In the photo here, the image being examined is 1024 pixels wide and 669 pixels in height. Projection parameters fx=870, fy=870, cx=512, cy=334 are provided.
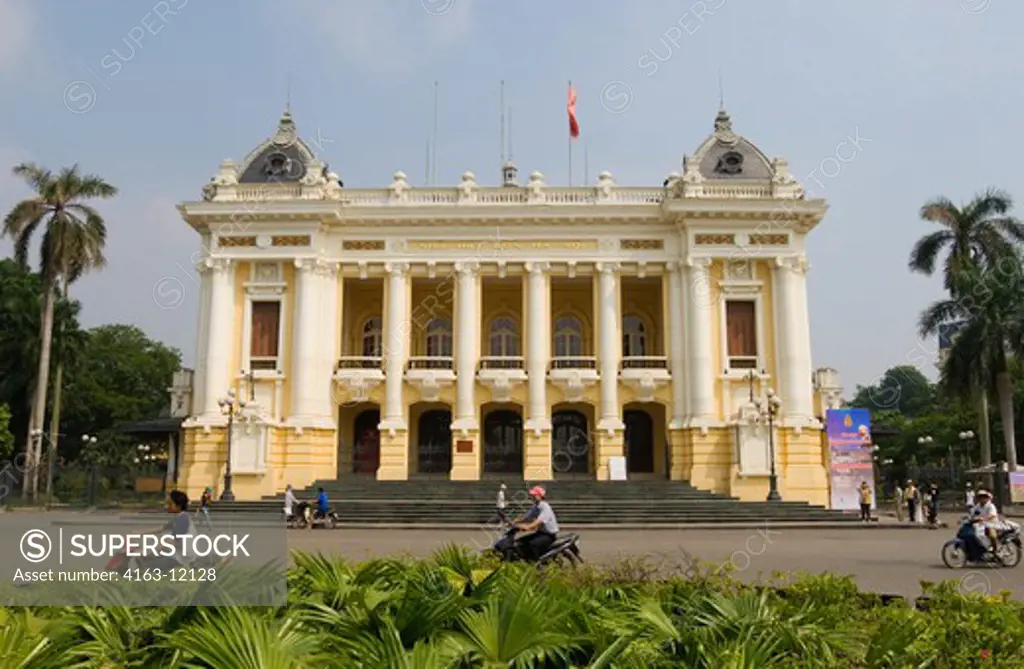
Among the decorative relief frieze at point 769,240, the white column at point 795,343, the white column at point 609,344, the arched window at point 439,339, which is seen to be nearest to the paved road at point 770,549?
the white column at point 795,343

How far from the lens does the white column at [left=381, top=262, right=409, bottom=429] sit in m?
35.4

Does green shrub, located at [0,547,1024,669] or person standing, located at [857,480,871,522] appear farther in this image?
person standing, located at [857,480,871,522]

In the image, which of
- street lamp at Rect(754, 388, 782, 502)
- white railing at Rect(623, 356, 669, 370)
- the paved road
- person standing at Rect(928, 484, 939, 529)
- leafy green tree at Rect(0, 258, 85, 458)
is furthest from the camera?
leafy green tree at Rect(0, 258, 85, 458)

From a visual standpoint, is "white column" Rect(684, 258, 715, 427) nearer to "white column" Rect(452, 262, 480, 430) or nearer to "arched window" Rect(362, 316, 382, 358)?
"white column" Rect(452, 262, 480, 430)

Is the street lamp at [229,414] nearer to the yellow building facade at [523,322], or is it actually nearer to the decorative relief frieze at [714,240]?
the yellow building facade at [523,322]

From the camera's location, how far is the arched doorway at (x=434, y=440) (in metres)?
37.7

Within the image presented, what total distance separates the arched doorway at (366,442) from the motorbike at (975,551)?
25153mm

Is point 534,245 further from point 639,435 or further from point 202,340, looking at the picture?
point 202,340

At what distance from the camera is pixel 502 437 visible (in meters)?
38.3

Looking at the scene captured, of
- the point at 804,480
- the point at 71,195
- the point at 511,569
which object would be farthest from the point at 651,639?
the point at 71,195

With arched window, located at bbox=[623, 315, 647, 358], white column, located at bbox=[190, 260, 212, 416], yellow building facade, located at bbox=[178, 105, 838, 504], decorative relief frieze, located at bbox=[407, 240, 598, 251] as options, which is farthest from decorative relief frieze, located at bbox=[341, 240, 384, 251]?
arched window, located at bbox=[623, 315, 647, 358]

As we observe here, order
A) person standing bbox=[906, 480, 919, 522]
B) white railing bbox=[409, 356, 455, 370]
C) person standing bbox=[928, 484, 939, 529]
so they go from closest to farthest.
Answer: person standing bbox=[928, 484, 939, 529] → person standing bbox=[906, 480, 919, 522] → white railing bbox=[409, 356, 455, 370]

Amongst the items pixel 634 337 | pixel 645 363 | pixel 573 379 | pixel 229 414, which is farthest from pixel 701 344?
pixel 229 414

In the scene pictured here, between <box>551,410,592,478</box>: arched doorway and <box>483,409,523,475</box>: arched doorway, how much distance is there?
1.59 metres
